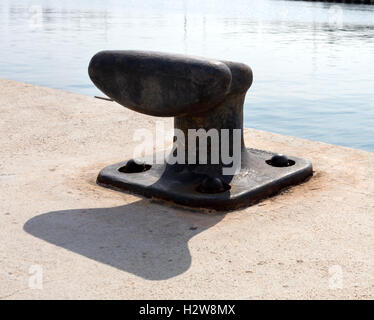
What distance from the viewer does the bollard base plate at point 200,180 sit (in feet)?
10.0

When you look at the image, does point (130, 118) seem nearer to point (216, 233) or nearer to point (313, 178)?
point (313, 178)

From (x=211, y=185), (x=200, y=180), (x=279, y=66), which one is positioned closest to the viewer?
(x=211, y=185)

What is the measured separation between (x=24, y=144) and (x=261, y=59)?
9767 mm

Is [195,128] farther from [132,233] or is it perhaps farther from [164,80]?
[132,233]

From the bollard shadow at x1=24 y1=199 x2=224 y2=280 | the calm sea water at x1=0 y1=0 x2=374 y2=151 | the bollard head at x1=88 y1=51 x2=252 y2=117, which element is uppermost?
the bollard head at x1=88 y1=51 x2=252 y2=117

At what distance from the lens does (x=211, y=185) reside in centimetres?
313

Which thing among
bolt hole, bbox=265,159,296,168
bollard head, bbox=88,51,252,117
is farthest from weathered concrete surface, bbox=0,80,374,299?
bollard head, bbox=88,51,252,117

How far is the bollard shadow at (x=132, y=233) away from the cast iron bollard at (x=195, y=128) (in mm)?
195

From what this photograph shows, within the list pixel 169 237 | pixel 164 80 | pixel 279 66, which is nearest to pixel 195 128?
pixel 164 80

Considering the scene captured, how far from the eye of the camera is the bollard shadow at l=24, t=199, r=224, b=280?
7.94ft

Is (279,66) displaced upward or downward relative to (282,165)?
downward

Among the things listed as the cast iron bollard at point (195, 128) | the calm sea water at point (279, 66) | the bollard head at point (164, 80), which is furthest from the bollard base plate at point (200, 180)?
the calm sea water at point (279, 66)

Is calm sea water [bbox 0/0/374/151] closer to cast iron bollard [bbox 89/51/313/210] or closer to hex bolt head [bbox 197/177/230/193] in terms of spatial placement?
cast iron bollard [bbox 89/51/313/210]

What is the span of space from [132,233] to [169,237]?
0.17 m
